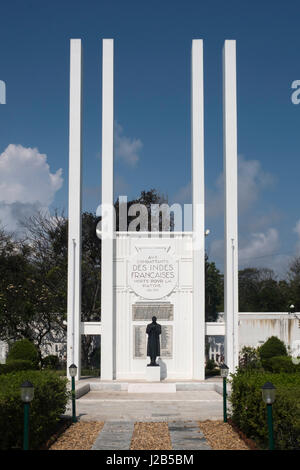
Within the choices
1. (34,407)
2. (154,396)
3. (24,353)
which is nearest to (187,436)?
(34,407)

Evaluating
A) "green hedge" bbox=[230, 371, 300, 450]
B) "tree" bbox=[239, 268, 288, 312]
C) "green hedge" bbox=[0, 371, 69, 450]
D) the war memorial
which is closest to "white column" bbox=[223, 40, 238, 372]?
the war memorial

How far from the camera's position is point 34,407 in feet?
25.5

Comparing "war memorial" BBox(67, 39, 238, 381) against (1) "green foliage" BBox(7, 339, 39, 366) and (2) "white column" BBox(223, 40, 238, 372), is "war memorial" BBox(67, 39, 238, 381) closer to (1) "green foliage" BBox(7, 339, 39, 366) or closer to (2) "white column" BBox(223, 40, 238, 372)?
(2) "white column" BBox(223, 40, 238, 372)

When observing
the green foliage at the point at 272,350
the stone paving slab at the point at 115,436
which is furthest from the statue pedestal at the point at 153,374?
the stone paving slab at the point at 115,436

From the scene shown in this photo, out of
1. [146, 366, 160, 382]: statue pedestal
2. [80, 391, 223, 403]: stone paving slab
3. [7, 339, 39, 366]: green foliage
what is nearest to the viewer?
[80, 391, 223, 403]: stone paving slab

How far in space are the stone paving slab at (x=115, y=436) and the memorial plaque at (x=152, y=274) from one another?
8089 millimetres

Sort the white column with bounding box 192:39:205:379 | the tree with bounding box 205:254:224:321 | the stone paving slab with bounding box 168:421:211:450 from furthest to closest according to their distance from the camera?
the tree with bounding box 205:254:224:321, the white column with bounding box 192:39:205:379, the stone paving slab with bounding box 168:421:211:450

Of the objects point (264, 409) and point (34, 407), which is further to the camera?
point (34, 407)

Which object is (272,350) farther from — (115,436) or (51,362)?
(115,436)

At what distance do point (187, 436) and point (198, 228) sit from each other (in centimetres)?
969

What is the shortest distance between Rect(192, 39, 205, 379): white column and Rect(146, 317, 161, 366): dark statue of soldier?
1.15 meters

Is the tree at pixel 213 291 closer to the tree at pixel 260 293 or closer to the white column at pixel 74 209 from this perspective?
the tree at pixel 260 293

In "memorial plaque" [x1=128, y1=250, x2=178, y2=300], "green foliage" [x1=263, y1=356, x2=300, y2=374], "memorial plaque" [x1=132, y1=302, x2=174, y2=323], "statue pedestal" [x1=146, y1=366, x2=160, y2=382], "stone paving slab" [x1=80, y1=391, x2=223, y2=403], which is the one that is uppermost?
"memorial plaque" [x1=128, y1=250, x2=178, y2=300]

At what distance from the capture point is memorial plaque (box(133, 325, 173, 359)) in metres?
17.7
